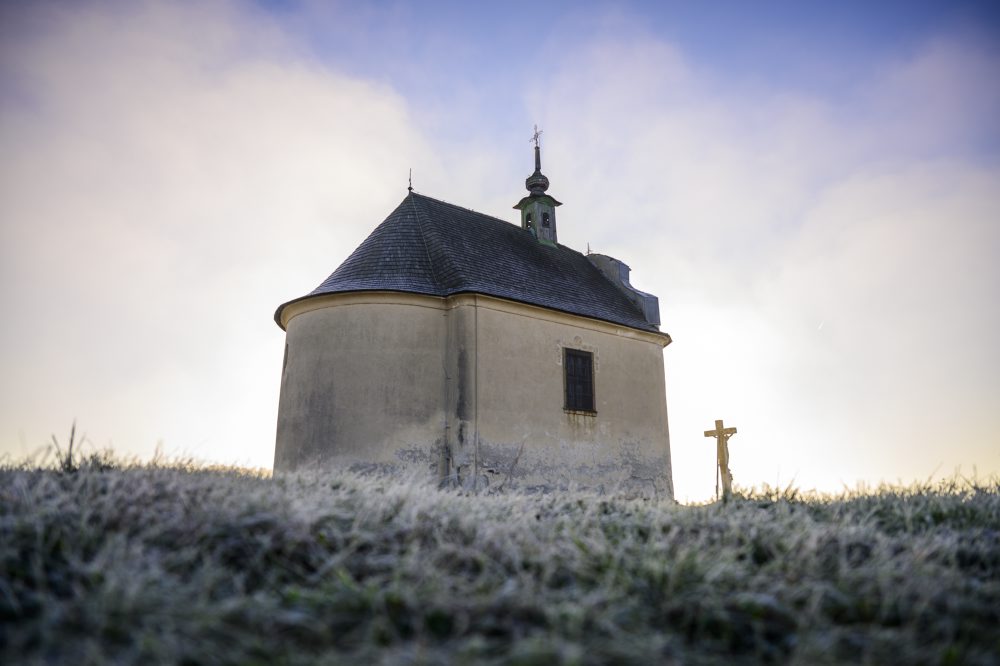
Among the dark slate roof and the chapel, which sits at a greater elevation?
the dark slate roof

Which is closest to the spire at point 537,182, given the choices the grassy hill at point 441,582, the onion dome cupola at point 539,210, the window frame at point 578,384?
the onion dome cupola at point 539,210

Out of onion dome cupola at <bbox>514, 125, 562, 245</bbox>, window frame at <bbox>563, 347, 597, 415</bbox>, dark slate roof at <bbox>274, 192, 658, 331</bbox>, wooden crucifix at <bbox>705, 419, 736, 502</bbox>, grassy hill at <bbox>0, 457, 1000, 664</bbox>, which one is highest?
onion dome cupola at <bbox>514, 125, 562, 245</bbox>

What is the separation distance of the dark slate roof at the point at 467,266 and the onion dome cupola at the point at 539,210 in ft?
2.59

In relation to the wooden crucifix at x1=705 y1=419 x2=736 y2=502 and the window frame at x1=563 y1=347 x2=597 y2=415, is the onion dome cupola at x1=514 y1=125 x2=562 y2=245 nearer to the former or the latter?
the window frame at x1=563 y1=347 x2=597 y2=415

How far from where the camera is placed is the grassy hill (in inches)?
139

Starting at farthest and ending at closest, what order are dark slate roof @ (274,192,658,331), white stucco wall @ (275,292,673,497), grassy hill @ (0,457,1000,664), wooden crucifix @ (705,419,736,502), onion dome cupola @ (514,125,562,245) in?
onion dome cupola @ (514,125,562,245), wooden crucifix @ (705,419,736,502), dark slate roof @ (274,192,658,331), white stucco wall @ (275,292,673,497), grassy hill @ (0,457,1000,664)

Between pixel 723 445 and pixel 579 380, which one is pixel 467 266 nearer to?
pixel 579 380

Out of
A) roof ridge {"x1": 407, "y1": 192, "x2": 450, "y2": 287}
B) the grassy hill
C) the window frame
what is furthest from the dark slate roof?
the grassy hill

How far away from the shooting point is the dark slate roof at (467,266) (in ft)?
47.0

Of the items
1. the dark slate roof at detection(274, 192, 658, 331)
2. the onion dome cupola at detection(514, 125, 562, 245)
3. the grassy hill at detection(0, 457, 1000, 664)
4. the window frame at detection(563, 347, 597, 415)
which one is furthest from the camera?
the onion dome cupola at detection(514, 125, 562, 245)

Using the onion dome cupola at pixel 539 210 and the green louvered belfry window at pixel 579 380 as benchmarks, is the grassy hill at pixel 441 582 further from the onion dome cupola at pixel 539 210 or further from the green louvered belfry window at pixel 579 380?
the onion dome cupola at pixel 539 210

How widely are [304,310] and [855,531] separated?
1129 centimetres

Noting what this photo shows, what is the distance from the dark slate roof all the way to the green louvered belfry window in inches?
40.7

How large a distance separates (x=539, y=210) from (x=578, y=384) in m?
6.96
